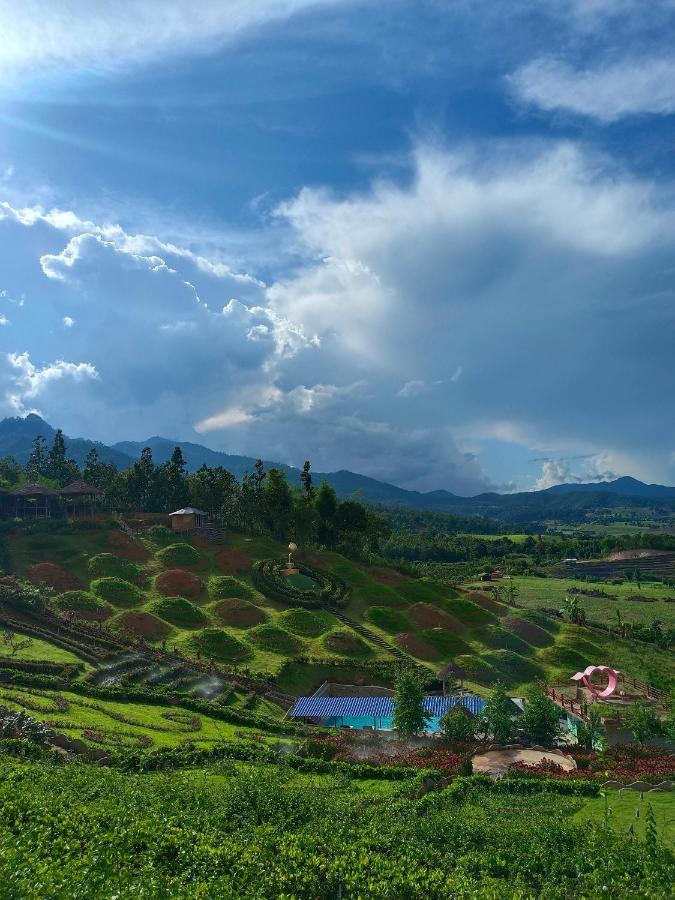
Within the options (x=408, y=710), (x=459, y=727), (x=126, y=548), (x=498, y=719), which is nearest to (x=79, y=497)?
(x=126, y=548)

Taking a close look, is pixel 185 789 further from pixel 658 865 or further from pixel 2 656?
pixel 2 656

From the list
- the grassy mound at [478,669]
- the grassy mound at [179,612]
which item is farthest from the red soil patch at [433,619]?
the grassy mound at [179,612]

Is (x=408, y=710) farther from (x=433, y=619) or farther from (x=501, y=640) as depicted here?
(x=433, y=619)

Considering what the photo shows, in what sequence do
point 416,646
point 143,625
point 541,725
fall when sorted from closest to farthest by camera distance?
point 541,725 → point 143,625 → point 416,646

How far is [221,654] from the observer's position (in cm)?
4869

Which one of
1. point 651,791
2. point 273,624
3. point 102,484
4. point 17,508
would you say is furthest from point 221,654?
point 102,484

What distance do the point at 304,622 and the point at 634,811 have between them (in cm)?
3920

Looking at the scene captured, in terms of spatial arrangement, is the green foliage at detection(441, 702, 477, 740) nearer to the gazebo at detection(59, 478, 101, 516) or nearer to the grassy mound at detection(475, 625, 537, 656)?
the grassy mound at detection(475, 625, 537, 656)

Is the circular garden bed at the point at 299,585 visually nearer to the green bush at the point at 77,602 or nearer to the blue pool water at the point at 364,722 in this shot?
the green bush at the point at 77,602

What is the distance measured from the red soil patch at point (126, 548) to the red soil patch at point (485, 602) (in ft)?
132

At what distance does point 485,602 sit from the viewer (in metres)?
72.9

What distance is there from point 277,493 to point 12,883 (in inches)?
2981

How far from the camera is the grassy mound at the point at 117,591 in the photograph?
189 ft

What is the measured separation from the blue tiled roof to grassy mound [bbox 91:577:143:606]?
2408 cm
